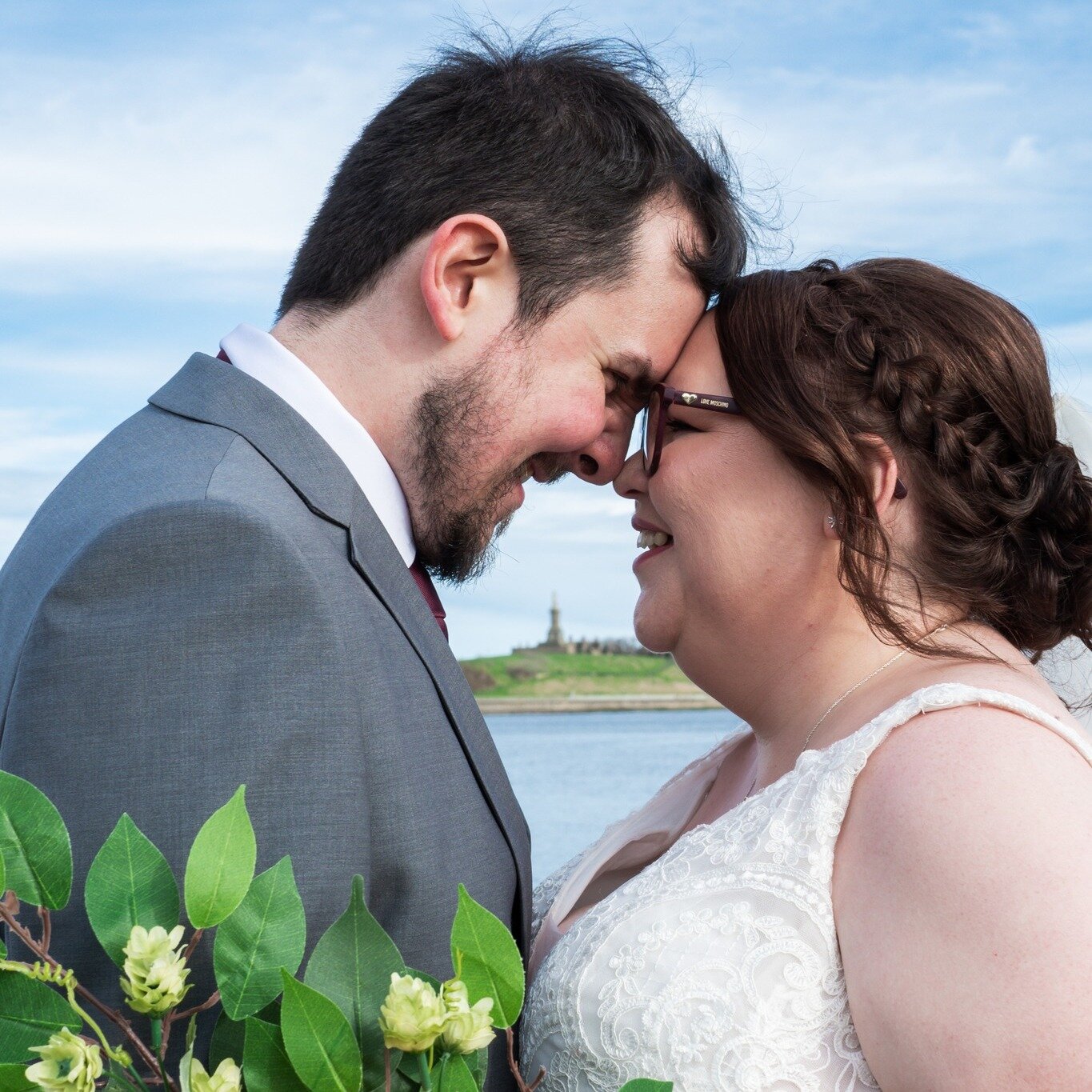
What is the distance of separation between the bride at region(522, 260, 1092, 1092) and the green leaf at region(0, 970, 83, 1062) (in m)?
1.21

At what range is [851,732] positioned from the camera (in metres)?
2.26

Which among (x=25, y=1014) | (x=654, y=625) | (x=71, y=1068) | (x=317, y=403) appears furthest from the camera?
(x=654, y=625)

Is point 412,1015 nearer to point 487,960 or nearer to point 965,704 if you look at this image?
point 487,960

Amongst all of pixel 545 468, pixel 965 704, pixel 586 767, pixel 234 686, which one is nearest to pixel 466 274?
pixel 545 468

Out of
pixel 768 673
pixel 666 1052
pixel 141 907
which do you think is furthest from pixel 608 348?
pixel 141 907

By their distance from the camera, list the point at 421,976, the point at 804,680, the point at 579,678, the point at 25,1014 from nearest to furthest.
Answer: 1. the point at 25,1014
2. the point at 421,976
3. the point at 804,680
4. the point at 579,678

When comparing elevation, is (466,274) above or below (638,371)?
above

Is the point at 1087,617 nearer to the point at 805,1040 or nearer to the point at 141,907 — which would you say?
the point at 805,1040

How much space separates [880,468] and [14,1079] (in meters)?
1.91

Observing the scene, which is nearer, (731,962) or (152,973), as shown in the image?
(152,973)

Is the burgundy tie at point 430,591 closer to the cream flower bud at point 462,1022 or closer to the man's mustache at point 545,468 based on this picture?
the man's mustache at point 545,468

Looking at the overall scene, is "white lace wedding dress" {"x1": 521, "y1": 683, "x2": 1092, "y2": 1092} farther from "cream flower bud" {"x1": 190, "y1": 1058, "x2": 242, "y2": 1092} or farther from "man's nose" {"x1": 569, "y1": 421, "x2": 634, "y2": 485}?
"cream flower bud" {"x1": 190, "y1": 1058, "x2": 242, "y2": 1092}

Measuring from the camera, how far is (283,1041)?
106 centimetres

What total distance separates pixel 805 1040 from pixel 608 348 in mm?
1396
